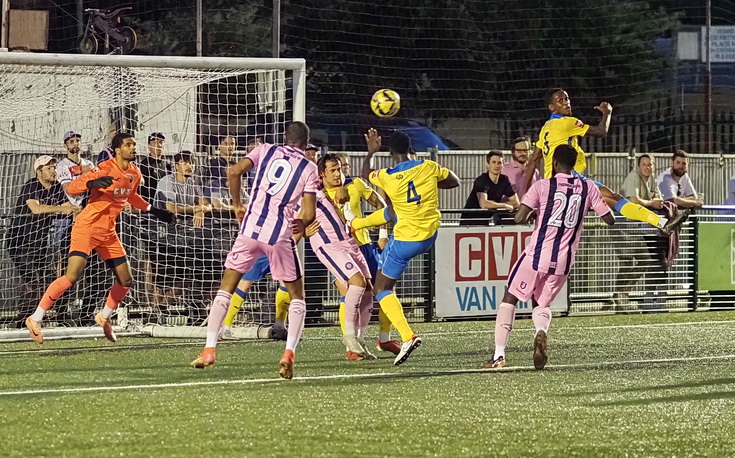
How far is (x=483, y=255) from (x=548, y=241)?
5411 millimetres

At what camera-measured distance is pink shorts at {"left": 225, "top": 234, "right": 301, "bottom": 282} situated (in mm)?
10336

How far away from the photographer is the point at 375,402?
8.86 m

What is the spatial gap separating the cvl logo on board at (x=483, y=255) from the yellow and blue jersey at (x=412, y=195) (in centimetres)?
453

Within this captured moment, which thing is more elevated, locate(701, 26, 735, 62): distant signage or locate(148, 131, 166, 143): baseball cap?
locate(701, 26, 735, 62): distant signage

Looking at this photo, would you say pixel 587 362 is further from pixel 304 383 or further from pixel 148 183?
pixel 148 183

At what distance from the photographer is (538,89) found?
29938mm

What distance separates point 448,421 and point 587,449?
1.10m

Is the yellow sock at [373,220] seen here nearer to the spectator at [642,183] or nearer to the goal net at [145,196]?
the goal net at [145,196]

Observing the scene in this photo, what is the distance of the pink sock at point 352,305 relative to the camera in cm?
1169

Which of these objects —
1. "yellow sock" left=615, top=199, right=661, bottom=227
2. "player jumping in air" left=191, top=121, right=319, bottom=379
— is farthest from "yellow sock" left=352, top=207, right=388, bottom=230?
"yellow sock" left=615, top=199, right=661, bottom=227

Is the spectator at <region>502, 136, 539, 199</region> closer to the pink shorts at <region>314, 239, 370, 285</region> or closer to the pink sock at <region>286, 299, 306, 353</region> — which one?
the pink shorts at <region>314, 239, 370, 285</region>

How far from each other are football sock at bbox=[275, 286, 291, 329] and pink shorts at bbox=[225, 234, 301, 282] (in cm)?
294

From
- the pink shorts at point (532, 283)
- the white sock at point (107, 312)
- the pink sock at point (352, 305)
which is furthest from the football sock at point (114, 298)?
the pink shorts at point (532, 283)

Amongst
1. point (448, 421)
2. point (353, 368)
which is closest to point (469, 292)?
point (353, 368)
